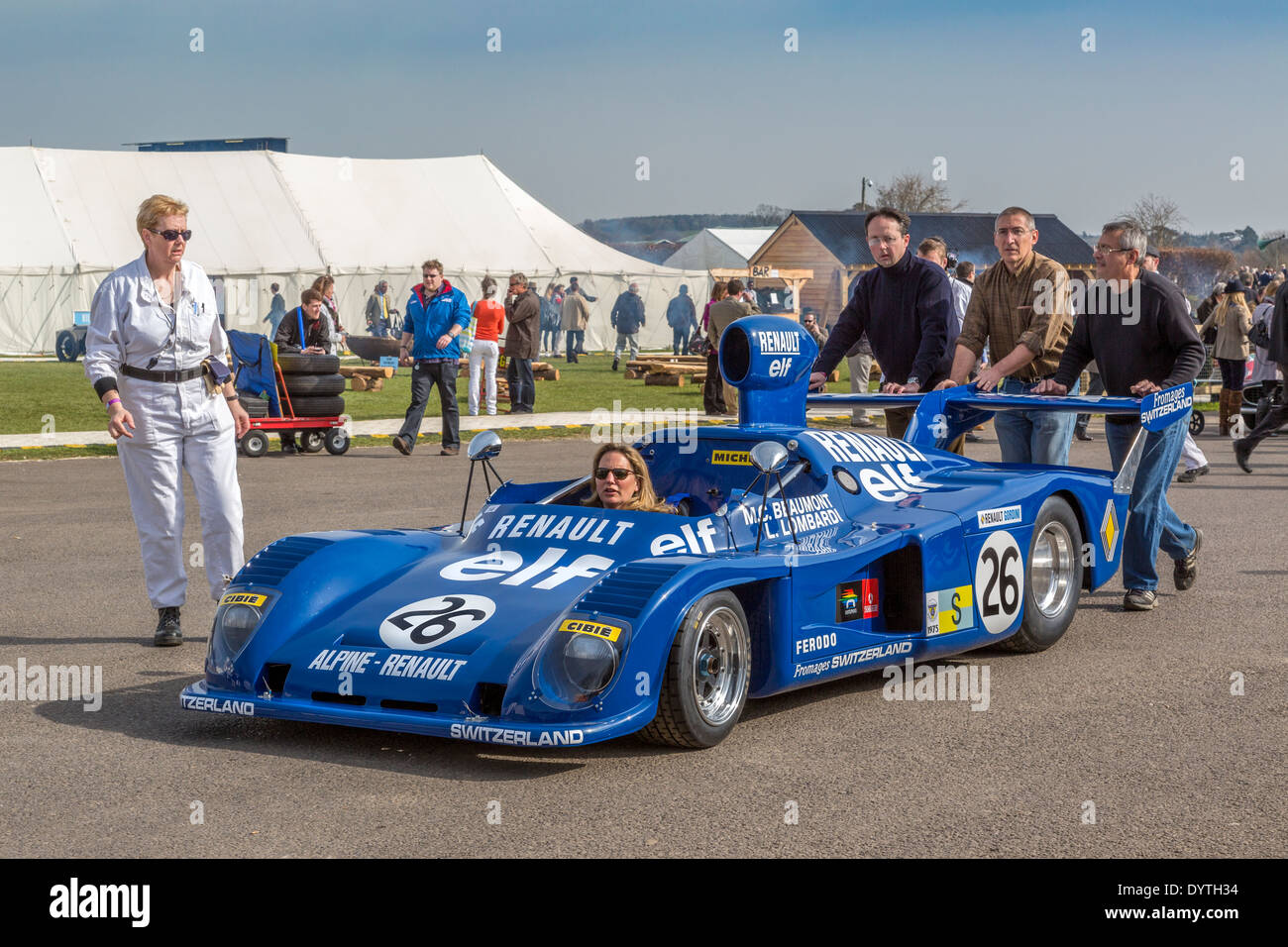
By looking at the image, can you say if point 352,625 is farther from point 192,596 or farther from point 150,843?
point 192,596

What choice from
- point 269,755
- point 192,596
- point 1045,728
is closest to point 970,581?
point 1045,728

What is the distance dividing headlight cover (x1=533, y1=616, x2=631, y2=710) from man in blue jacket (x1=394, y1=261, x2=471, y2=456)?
1118 cm

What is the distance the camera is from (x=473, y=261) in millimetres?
43125

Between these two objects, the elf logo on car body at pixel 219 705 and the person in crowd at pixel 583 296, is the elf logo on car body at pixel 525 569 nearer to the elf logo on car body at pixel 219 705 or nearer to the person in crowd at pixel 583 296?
the elf logo on car body at pixel 219 705

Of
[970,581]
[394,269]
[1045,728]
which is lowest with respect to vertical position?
[1045,728]

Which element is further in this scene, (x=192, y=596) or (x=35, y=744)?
(x=192, y=596)

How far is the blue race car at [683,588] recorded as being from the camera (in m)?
5.36

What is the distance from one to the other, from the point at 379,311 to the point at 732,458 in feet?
116

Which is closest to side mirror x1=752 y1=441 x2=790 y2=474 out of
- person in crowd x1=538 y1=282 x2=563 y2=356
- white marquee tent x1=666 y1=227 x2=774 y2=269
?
person in crowd x1=538 y1=282 x2=563 y2=356

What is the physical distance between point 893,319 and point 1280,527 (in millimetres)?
3816

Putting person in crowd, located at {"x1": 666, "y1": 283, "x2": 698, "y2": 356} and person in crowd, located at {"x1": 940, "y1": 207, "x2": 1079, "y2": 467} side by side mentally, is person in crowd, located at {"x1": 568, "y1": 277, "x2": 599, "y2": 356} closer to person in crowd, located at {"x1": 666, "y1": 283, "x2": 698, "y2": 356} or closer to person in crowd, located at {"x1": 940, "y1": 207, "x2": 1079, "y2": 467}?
person in crowd, located at {"x1": 666, "y1": 283, "x2": 698, "y2": 356}

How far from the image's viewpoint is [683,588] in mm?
5461

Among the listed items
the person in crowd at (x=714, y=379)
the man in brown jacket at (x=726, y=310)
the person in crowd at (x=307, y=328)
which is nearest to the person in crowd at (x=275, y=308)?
the person in crowd at (x=714, y=379)

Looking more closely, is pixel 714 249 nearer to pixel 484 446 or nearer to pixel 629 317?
pixel 629 317
